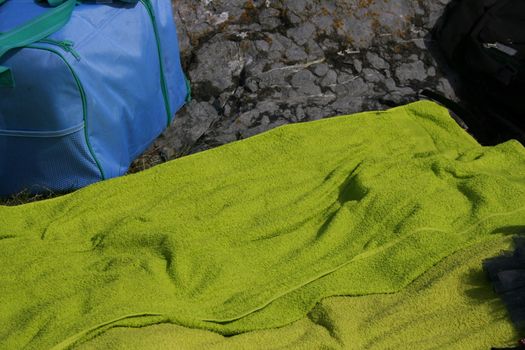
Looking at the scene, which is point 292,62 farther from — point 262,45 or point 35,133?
point 35,133

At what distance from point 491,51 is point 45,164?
191 centimetres

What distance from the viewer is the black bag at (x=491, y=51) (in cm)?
291

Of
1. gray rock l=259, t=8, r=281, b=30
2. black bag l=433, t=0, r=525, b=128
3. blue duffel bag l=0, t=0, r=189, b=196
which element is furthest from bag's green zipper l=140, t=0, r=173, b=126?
black bag l=433, t=0, r=525, b=128

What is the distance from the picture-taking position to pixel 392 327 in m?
1.80

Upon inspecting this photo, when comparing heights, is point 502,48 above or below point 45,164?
above

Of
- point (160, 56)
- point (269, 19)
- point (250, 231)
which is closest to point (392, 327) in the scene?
point (250, 231)

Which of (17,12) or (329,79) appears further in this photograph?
(329,79)

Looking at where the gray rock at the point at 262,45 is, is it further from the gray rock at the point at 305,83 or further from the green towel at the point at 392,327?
the green towel at the point at 392,327

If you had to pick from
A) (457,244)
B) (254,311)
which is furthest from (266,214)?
(457,244)

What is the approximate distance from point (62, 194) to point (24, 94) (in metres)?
0.42

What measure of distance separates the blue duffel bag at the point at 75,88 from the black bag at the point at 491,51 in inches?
54.8

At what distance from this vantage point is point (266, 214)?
88.0 inches

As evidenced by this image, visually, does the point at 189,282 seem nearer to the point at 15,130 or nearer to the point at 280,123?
the point at 15,130

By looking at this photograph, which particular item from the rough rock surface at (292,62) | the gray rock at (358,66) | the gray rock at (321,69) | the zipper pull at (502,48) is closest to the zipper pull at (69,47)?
the rough rock surface at (292,62)
